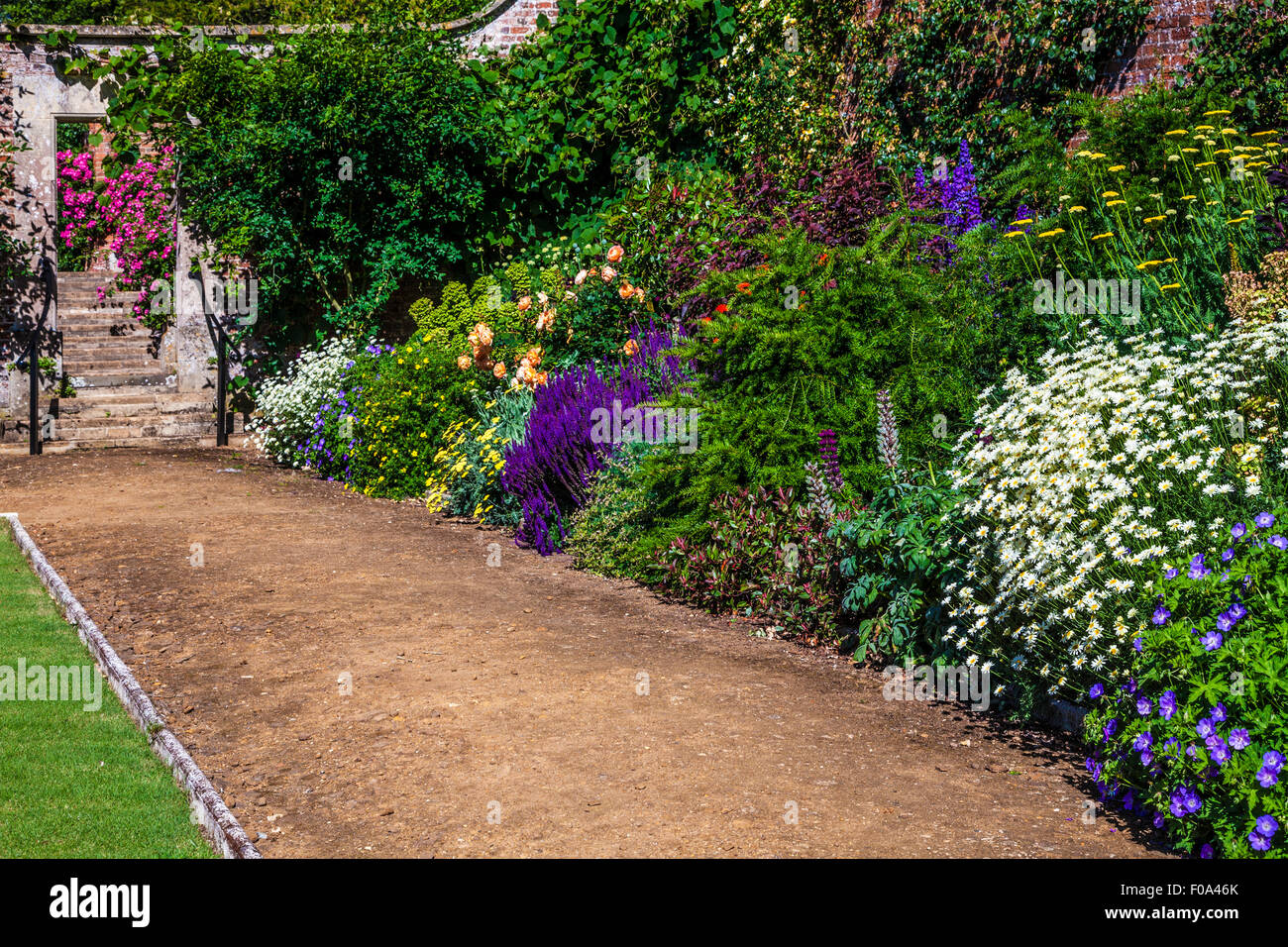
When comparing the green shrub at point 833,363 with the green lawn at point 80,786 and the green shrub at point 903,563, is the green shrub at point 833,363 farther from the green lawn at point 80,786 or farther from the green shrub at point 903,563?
the green lawn at point 80,786

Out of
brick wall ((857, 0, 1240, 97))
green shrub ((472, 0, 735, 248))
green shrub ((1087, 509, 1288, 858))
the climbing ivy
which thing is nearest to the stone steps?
green shrub ((472, 0, 735, 248))

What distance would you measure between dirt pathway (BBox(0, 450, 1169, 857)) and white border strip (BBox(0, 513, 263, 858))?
0.10 metres

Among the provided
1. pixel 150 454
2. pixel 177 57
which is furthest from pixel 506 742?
pixel 177 57

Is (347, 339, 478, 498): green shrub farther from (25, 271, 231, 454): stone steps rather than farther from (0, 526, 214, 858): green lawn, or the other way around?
(0, 526, 214, 858): green lawn

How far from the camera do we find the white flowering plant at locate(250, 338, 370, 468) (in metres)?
11.8

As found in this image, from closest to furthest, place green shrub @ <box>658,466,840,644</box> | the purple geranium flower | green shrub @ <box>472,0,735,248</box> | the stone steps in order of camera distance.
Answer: the purple geranium flower
green shrub @ <box>658,466,840,644</box>
green shrub @ <box>472,0,735,248</box>
the stone steps

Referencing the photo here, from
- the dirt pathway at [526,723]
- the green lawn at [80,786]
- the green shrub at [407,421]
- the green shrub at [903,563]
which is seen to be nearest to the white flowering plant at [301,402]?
the green shrub at [407,421]

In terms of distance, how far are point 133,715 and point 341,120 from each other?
29.2 ft

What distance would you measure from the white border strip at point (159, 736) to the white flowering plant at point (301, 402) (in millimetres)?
4546

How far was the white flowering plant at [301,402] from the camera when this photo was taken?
11.8m

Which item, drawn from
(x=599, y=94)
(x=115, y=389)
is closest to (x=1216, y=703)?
(x=599, y=94)

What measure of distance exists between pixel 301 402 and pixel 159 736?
25.0 ft
